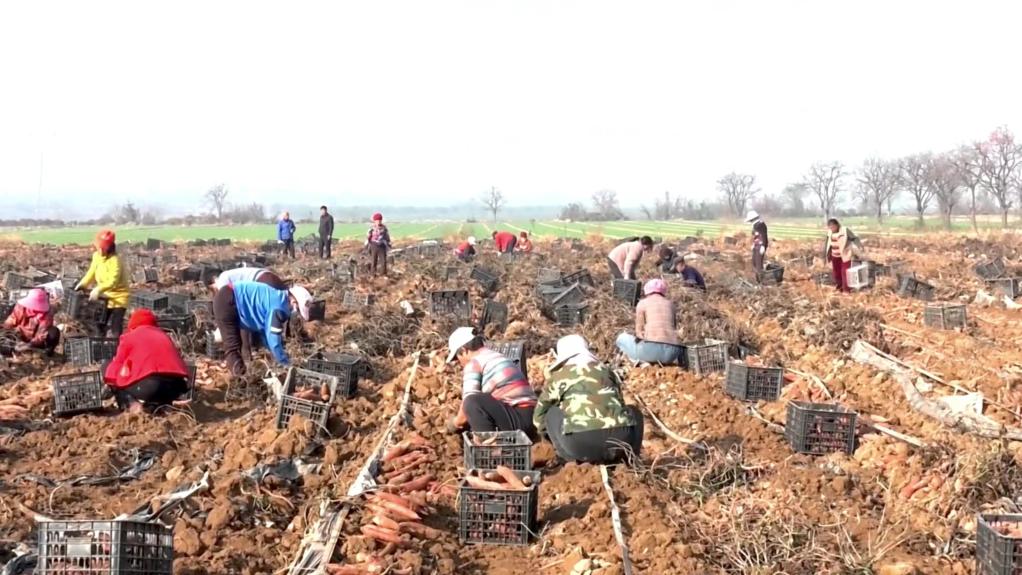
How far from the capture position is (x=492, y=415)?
20.7ft

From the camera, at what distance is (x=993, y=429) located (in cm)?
700

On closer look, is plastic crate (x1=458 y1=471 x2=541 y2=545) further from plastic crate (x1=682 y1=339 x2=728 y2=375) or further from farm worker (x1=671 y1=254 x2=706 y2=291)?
farm worker (x1=671 y1=254 x2=706 y2=291)

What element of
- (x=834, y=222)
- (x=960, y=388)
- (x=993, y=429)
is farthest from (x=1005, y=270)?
(x=993, y=429)

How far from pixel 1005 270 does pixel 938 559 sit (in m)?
16.8

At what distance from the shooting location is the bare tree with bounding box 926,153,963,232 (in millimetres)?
59750

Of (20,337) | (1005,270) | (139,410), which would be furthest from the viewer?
(1005,270)

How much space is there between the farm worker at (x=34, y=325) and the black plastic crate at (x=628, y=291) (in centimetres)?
758

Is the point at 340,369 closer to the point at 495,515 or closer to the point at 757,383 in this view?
the point at 495,515

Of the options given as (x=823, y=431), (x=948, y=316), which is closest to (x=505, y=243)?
(x=948, y=316)

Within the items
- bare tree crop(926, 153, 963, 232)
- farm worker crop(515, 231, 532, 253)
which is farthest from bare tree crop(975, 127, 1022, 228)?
farm worker crop(515, 231, 532, 253)

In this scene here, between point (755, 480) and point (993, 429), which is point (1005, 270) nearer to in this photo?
point (993, 429)

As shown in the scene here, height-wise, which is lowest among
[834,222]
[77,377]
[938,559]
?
[938,559]

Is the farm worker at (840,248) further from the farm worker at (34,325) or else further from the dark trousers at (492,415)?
the farm worker at (34,325)

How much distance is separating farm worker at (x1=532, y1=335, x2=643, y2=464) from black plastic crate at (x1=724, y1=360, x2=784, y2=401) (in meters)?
2.69
